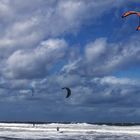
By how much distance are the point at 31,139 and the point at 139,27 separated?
867 inches

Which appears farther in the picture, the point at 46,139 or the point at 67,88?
the point at 67,88

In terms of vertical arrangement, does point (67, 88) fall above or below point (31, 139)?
above

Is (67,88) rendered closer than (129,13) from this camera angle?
No

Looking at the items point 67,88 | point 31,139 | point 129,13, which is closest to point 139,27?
point 129,13

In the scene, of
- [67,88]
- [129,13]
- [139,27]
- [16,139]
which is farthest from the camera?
[67,88]

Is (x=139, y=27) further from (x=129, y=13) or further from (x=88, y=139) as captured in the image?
(x=88, y=139)

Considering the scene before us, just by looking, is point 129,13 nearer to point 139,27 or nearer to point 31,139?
point 139,27

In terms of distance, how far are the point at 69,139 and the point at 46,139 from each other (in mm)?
2567

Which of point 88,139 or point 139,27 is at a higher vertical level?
point 139,27

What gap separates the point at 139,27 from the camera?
25234 mm

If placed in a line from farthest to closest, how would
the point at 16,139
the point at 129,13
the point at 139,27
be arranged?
the point at 16,139 → the point at 129,13 → the point at 139,27

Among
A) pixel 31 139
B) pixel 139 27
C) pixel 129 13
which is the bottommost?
pixel 31 139

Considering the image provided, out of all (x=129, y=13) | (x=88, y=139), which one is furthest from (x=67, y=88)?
(x=129, y=13)

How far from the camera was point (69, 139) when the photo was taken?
145ft
